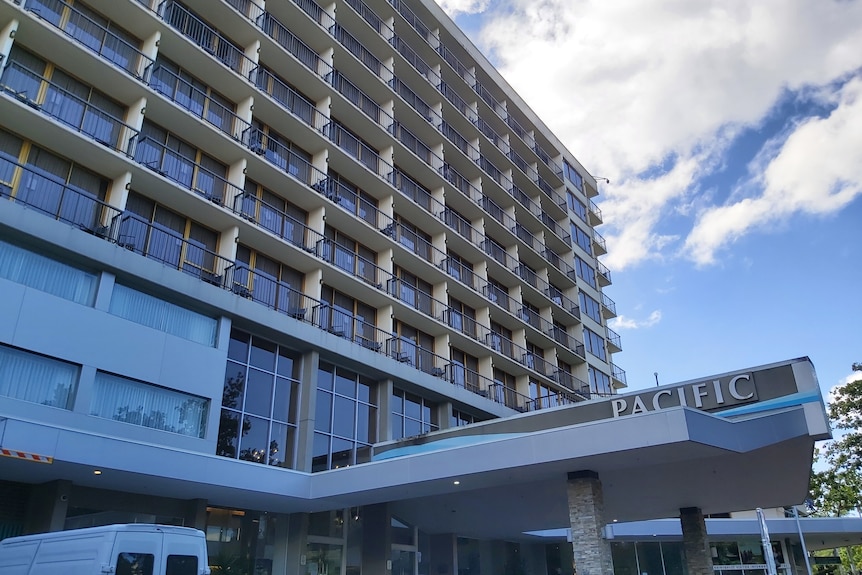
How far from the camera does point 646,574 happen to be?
37.7 m

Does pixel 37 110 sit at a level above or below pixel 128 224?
above

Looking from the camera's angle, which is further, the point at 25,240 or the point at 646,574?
the point at 646,574

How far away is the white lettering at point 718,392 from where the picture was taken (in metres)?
17.3

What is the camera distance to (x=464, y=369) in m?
31.5

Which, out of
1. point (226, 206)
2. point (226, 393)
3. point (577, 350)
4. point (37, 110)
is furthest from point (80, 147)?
point (577, 350)

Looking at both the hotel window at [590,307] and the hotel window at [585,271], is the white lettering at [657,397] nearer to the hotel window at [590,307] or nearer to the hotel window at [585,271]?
the hotel window at [590,307]

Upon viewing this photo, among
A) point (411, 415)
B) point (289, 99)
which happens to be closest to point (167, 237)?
point (289, 99)

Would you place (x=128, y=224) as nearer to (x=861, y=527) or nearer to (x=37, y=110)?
(x=37, y=110)

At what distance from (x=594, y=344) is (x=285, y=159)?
90.9 ft

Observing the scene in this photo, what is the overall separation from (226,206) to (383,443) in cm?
978

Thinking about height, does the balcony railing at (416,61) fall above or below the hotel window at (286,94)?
above

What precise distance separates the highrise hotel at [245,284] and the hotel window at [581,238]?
13.2 meters

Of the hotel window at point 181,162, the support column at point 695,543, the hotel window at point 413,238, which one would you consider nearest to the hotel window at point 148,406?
the hotel window at point 181,162

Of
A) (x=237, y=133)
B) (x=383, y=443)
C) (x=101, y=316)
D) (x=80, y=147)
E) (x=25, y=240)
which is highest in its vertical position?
(x=237, y=133)
